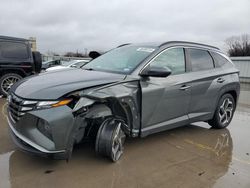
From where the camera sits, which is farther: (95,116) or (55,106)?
(95,116)

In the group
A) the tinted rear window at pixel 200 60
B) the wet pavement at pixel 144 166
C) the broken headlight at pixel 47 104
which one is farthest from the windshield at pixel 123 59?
the wet pavement at pixel 144 166

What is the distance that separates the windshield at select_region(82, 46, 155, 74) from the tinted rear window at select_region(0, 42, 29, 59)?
439 cm

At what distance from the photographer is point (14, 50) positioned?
7.63 m

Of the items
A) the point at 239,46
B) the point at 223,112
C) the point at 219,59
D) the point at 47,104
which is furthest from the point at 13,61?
the point at 239,46

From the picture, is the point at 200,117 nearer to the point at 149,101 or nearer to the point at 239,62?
the point at 149,101

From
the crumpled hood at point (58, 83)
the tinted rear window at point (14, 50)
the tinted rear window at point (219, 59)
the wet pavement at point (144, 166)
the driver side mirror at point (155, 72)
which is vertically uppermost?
the tinted rear window at point (14, 50)

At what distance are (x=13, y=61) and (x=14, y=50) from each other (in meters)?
0.36

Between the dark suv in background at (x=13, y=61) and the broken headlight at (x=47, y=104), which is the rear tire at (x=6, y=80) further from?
the broken headlight at (x=47, y=104)

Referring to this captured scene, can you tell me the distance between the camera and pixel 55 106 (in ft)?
8.70

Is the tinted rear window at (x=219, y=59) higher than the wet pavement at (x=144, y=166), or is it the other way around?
the tinted rear window at (x=219, y=59)

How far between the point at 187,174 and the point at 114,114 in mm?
1209

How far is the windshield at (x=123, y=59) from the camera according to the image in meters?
3.57

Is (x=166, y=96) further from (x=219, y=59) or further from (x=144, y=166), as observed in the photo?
(x=219, y=59)

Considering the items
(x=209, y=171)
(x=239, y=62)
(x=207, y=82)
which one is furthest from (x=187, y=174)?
(x=239, y=62)
